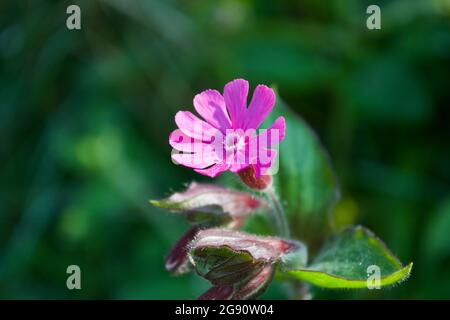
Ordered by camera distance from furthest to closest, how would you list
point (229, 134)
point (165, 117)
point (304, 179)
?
point (165, 117) < point (304, 179) < point (229, 134)

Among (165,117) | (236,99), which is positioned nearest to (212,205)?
(236,99)

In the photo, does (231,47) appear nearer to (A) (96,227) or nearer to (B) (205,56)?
(B) (205,56)

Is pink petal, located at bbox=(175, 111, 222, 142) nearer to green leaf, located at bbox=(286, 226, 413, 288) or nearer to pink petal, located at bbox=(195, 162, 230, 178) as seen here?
pink petal, located at bbox=(195, 162, 230, 178)

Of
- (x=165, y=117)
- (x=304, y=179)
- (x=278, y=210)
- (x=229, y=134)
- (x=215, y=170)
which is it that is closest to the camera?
(x=215, y=170)

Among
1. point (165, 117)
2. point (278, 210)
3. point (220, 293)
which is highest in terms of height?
point (165, 117)

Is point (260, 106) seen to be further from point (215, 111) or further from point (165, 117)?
point (165, 117)
